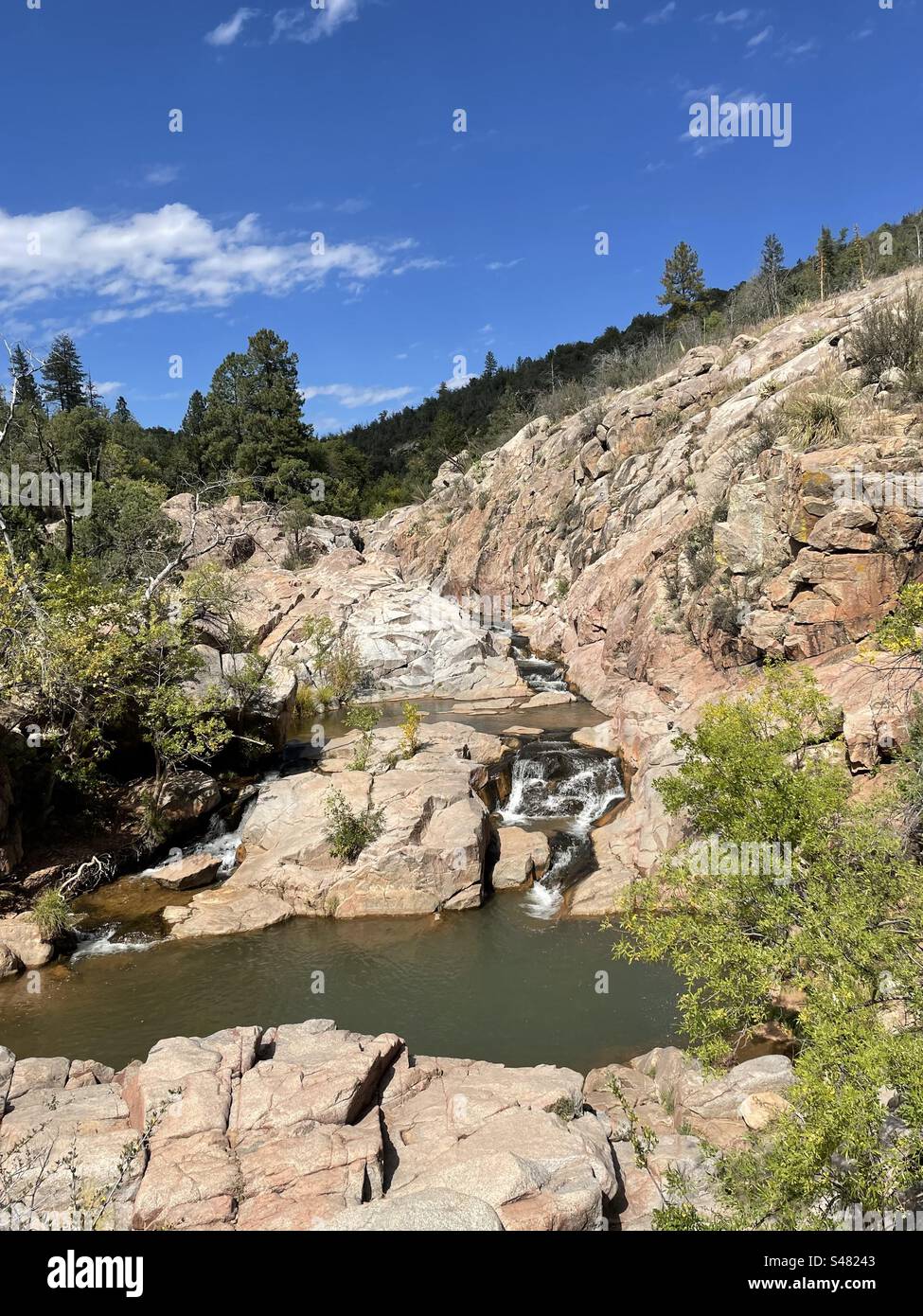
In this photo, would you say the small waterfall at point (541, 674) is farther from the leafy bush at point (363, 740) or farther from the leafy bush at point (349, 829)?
the leafy bush at point (349, 829)

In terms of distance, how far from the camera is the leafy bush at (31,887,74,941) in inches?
547

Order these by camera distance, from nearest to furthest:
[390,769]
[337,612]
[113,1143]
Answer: [113,1143], [390,769], [337,612]

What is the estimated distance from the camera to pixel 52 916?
45.8 feet

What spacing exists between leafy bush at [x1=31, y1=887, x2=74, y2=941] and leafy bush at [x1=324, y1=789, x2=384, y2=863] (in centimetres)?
528

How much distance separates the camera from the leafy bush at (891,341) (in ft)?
70.3

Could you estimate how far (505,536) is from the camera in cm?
4759

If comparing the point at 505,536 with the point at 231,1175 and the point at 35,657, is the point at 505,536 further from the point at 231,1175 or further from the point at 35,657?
the point at 231,1175

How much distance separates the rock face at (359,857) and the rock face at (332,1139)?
589 cm

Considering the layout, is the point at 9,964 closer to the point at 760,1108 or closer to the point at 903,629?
the point at 760,1108

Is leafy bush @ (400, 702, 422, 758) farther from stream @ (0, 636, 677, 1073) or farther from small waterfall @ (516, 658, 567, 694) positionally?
small waterfall @ (516, 658, 567, 694)

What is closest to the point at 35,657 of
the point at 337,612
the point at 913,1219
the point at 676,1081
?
the point at 676,1081

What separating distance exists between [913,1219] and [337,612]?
104 feet

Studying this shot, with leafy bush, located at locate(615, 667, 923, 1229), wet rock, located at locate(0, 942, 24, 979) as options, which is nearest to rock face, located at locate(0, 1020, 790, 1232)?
leafy bush, located at locate(615, 667, 923, 1229)

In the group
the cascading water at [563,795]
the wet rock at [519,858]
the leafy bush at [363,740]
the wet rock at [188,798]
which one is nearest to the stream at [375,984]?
the cascading water at [563,795]
